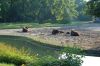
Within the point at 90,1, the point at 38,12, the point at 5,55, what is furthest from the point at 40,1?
the point at 5,55

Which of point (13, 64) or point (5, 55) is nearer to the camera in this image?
point (13, 64)

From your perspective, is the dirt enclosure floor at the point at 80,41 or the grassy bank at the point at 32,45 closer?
the grassy bank at the point at 32,45

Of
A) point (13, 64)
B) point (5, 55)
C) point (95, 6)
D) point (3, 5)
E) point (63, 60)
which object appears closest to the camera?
point (63, 60)

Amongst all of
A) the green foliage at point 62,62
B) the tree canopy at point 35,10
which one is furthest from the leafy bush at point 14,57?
the tree canopy at point 35,10

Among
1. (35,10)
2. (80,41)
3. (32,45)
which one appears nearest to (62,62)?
(32,45)

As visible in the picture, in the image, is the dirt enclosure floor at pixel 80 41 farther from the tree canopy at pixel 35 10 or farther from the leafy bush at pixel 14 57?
the tree canopy at pixel 35 10

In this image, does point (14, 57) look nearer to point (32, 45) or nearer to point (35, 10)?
point (32, 45)

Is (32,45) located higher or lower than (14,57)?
lower

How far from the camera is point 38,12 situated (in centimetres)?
9525

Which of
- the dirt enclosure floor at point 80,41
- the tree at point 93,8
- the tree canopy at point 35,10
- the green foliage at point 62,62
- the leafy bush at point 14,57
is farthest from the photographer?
the tree canopy at point 35,10

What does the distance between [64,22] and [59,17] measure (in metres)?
6.74

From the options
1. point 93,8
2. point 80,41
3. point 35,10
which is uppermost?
point 93,8

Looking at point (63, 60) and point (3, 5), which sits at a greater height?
point (63, 60)

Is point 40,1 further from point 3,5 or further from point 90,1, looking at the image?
point 90,1
